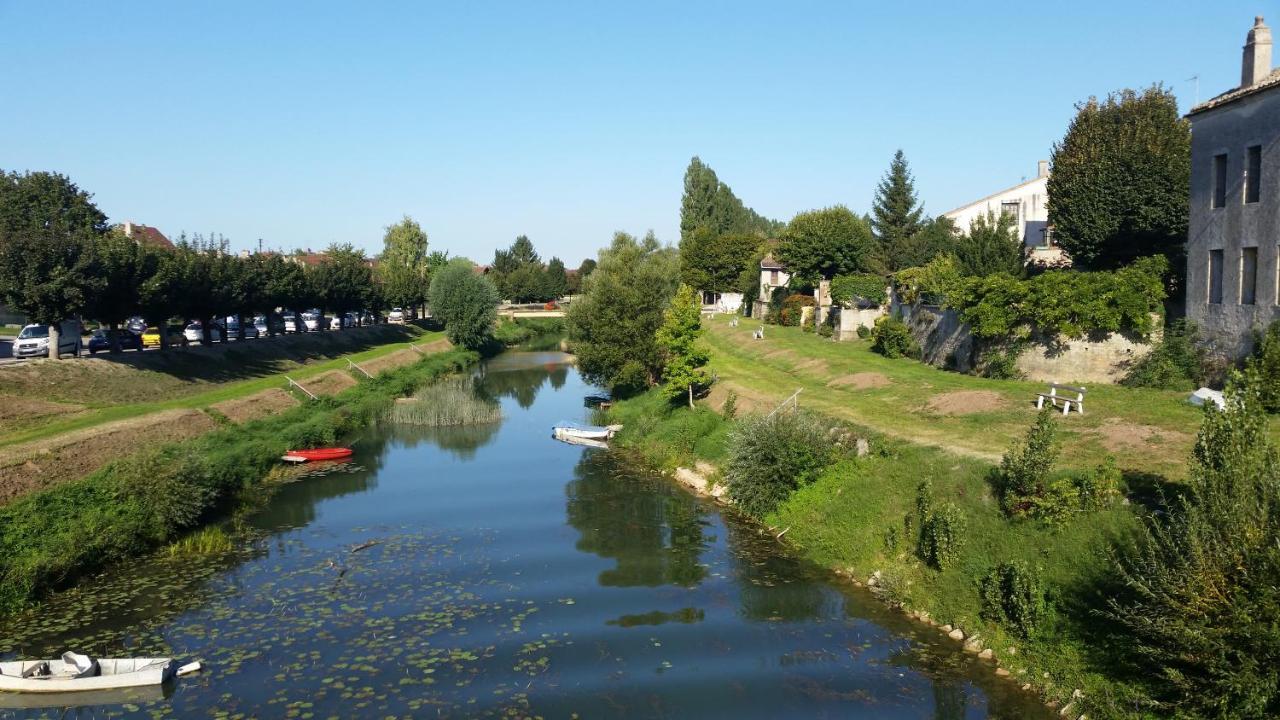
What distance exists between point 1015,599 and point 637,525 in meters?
13.3

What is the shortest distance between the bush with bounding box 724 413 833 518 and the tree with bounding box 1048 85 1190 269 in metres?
20.9

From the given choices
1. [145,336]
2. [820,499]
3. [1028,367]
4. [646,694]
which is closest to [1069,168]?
[1028,367]

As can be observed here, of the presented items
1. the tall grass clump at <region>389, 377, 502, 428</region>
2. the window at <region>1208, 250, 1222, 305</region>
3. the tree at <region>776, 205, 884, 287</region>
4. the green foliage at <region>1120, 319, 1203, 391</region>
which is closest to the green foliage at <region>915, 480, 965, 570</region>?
the green foliage at <region>1120, 319, 1203, 391</region>

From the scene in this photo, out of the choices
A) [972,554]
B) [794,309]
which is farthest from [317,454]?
[794,309]

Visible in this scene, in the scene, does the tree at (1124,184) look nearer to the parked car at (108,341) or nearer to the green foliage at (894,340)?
the green foliage at (894,340)

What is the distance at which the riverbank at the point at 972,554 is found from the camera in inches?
661

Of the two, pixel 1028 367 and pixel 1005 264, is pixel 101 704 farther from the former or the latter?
pixel 1005 264

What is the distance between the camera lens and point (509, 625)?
67.1ft

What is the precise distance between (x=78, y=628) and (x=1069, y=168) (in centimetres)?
4748

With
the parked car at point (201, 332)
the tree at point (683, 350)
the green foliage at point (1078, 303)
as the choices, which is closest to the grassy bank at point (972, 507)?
the tree at point (683, 350)

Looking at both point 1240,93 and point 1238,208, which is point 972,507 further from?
point 1240,93

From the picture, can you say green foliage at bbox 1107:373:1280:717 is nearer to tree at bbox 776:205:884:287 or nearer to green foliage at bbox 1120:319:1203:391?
green foliage at bbox 1120:319:1203:391

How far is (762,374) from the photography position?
49000 mm

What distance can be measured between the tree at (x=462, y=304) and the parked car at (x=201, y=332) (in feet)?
80.5
